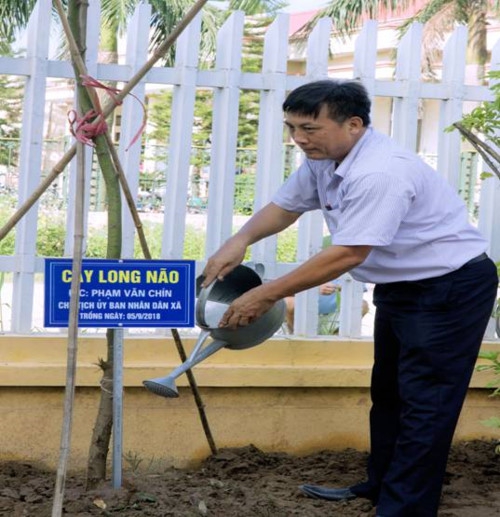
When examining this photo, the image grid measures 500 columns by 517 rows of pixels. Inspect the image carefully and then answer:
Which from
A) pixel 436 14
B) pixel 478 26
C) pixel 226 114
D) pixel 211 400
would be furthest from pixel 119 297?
pixel 478 26

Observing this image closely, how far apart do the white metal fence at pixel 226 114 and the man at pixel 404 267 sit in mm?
770

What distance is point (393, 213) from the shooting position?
3.17 m

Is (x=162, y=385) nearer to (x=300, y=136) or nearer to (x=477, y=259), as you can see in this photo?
(x=300, y=136)

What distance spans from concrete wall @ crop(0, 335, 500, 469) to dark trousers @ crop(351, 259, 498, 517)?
3.13 ft

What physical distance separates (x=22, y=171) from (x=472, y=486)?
7.14 feet

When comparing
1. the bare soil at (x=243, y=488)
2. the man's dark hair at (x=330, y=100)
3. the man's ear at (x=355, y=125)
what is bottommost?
the bare soil at (x=243, y=488)

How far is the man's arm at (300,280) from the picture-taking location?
3.19 metres

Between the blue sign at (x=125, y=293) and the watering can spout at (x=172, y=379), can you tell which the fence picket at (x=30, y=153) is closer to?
the blue sign at (x=125, y=293)

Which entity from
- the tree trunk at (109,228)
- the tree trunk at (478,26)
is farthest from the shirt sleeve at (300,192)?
the tree trunk at (478,26)

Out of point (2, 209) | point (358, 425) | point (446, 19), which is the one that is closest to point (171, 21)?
point (446, 19)

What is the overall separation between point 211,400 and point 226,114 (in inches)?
46.9

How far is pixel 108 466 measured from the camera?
4.21 m

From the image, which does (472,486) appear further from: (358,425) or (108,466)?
(108,466)

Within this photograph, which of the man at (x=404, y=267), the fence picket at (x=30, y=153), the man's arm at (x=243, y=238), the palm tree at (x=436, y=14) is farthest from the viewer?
the palm tree at (x=436, y=14)
